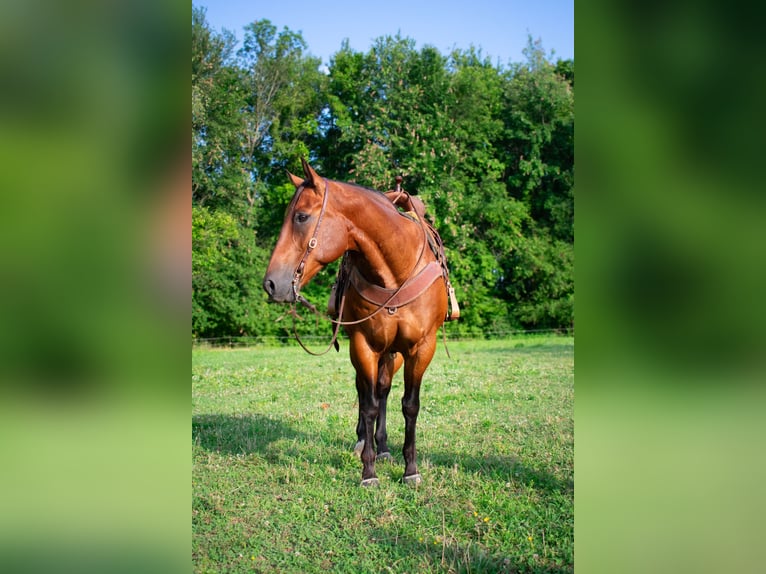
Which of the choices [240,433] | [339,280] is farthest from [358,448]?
[339,280]

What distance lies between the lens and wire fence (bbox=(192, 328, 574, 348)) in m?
22.3

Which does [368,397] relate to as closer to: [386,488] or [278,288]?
[386,488]

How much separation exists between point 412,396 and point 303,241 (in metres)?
1.90

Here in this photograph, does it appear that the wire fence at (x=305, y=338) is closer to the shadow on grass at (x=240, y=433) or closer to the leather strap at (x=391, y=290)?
the shadow on grass at (x=240, y=433)

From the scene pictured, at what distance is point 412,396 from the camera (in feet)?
17.4

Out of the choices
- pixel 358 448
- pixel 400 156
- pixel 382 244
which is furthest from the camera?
pixel 400 156

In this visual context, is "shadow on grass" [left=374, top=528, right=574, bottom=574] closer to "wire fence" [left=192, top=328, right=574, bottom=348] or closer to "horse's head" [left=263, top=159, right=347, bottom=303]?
"horse's head" [left=263, top=159, right=347, bottom=303]

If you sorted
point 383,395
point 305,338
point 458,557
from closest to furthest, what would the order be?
point 458,557
point 383,395
point 305,338

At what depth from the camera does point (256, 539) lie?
12.4 feet

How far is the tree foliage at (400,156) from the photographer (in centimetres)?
2277
